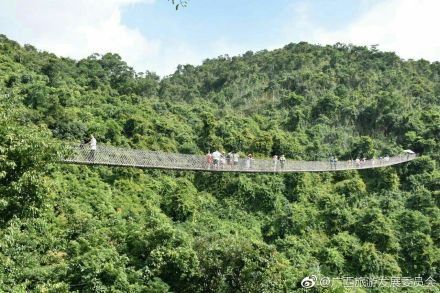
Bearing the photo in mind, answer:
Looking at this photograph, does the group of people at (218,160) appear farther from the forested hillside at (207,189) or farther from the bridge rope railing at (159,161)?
the forested hillside at (207,189)

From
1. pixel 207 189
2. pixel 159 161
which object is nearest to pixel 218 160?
pixel 159 161

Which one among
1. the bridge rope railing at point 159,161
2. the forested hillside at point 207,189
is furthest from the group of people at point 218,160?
the forested hillside at point 207,189

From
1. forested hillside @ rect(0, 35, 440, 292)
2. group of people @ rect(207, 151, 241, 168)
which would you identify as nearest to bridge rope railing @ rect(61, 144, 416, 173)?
group of people @ rect(207, 151, 241, 168)

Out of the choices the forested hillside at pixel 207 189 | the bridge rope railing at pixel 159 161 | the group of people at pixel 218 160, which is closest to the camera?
the bridge rope railing at pixel 159 161

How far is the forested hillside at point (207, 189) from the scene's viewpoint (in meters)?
11.8

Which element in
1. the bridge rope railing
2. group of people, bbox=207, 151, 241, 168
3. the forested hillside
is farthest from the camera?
group of people, bbox=207, 151, 241, 168

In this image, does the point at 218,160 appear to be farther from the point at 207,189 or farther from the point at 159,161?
the point at 207,189

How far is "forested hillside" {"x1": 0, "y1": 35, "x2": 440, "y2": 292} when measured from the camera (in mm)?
11844

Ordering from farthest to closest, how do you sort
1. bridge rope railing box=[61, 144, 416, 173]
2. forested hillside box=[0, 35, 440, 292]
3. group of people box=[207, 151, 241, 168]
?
group of people box=[207, 151, 241, 168] → forested hillside box=[0, 35, 440, 292] → bridge rope railing box=[61, 144, 416, 173]

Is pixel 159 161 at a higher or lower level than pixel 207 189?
higher

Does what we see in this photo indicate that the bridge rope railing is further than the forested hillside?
No

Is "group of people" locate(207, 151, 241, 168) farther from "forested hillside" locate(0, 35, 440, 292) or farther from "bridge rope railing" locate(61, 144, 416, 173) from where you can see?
"forested hillside" locate(0, 35, 440, 292)

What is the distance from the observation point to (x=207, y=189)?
2288 cm

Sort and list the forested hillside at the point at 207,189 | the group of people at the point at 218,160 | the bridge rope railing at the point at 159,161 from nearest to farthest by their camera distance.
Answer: the bridge rope railing at the point at 159,161 < the forested hillside at the point at 207,189 < the group of people at the point at 218,160
